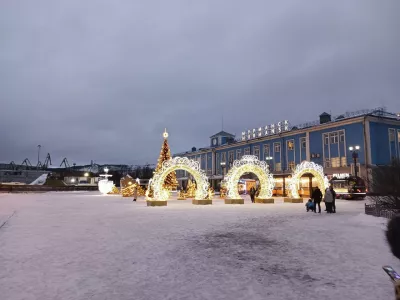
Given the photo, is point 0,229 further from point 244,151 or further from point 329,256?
point 244,151

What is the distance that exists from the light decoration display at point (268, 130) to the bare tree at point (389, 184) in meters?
38.7

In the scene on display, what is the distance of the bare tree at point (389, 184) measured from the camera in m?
13.1

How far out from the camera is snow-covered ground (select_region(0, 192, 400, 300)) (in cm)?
505

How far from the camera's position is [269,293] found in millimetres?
4961

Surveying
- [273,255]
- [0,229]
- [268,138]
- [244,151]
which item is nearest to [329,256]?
[273,255]

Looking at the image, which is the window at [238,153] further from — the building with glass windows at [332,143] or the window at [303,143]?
the window at [303,143]

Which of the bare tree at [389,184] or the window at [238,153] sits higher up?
the window at [238,153]

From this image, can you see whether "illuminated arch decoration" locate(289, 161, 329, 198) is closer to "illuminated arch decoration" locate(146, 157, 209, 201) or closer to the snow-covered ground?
"illuminated arch decoration" locate(146, 157, 209, 201)

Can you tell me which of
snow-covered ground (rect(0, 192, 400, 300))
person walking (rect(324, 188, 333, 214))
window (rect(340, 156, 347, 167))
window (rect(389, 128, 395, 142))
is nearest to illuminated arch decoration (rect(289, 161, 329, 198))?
person walking (rect(324, 188, 333, 214))

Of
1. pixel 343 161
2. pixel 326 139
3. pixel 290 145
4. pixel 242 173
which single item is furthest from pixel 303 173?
pixel 290 145

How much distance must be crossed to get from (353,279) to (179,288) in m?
3.10

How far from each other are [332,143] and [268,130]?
13687 millimetres

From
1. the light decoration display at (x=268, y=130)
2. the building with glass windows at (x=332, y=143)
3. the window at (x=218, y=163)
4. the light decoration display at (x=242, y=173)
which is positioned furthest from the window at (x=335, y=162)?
the window at (x=218, y=163)

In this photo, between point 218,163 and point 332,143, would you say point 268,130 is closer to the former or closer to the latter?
point 332,143
